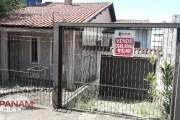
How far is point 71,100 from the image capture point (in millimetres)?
6809

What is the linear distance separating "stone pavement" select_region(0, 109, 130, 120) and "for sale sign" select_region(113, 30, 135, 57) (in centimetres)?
172

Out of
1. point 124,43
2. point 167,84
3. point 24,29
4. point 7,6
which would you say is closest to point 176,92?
point 167,84

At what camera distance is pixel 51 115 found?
5.64 metres

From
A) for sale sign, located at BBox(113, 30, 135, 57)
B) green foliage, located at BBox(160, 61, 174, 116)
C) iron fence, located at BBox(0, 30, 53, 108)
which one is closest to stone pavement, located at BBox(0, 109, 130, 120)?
green foliage, located at BBox(160, 61, 174, 116)

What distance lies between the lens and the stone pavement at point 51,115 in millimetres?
5496

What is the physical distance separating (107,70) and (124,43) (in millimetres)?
7469

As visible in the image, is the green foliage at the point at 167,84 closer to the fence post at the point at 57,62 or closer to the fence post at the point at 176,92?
the fence post at the point at 176,92

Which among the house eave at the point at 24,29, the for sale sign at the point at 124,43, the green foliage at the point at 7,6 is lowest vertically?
the for sale sign at the point at 124,43

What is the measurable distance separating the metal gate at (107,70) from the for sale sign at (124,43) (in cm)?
17

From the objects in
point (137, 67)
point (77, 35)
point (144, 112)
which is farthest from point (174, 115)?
point (137, 67)

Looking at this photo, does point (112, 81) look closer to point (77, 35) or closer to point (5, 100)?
point (77, 35)

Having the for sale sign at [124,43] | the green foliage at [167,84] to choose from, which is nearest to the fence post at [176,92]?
the green foliage at [167,84]

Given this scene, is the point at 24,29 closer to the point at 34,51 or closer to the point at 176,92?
the point at 34,51

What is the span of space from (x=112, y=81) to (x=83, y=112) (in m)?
7.13
